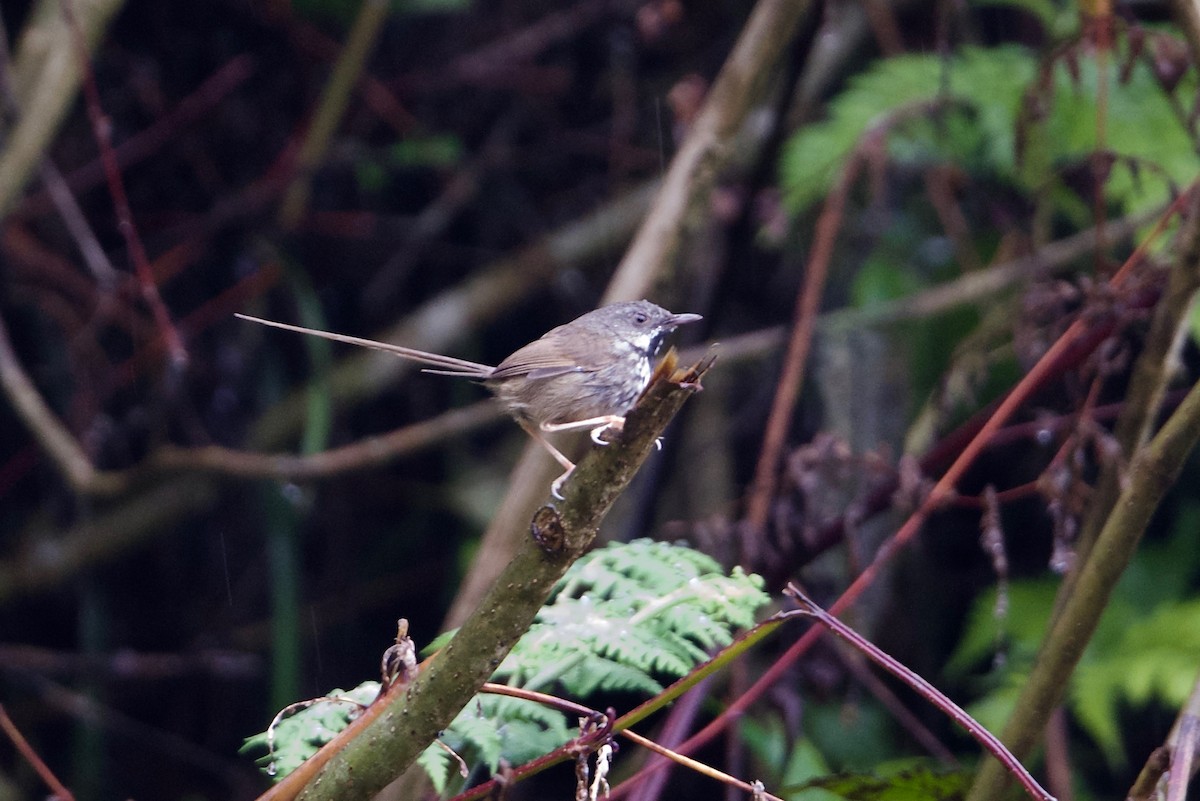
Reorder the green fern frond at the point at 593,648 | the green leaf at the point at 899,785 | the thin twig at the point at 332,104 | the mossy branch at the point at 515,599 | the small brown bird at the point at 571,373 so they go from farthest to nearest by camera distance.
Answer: the thin twig at the point at 332,104 → the small brown bird at the point at 571,373 → the green leaf at the point at 899,785 → the green fern frond at the point at 593,648 → the mossy branch at the point at 515,599

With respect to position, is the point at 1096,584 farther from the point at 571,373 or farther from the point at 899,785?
the point at 571,373

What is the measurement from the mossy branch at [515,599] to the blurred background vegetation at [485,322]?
1261 mm

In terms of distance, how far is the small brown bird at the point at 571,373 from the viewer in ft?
7.82

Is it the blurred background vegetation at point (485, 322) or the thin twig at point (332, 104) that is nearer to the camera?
the blurred background vegetation at point (485, 322)

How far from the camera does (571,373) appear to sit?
2428 mm

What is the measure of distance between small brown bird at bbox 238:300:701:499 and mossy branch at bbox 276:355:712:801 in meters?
0.91

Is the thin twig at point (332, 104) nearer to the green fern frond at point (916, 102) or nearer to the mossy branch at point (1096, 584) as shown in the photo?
the green fern frond at point (916, 102)

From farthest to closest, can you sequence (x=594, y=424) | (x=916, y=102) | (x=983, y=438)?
(x=916, y=102) < (x=983, y=438) < (x=594, y=424)

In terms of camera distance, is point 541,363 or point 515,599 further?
point 541,363

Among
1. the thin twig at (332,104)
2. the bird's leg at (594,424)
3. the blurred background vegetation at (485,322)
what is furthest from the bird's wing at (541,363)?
the thin twig at (332,104)

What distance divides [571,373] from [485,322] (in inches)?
86.3

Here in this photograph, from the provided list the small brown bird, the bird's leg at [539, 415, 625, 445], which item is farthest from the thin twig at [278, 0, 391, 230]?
the bird's leg at [539, 415, 625, 445]

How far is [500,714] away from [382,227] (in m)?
3.32

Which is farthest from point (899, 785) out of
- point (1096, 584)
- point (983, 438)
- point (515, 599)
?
point (515, 599)
